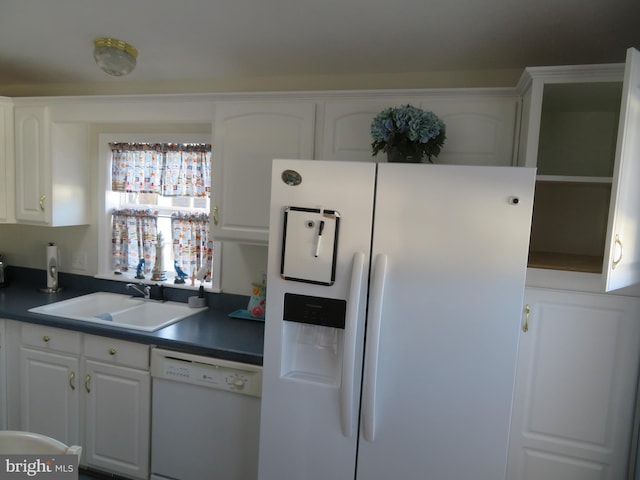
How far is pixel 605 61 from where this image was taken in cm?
199

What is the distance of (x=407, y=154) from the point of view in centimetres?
179

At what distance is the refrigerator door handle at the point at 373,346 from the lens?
5.00ft

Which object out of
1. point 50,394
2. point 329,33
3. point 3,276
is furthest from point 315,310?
point 3,276

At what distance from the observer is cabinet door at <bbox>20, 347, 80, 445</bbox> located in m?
2.33

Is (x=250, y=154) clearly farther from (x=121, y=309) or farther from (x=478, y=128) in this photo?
(x=121, y=309)

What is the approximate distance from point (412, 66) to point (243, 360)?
1.67 metres

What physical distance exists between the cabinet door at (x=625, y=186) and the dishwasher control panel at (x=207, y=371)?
4.72 ft

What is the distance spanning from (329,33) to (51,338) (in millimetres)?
2146

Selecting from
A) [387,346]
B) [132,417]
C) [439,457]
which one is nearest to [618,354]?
[439,457]

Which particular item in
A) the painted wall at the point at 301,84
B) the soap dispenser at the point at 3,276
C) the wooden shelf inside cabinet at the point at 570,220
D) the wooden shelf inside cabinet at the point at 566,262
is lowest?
the soap dispenser at the point at 3,276

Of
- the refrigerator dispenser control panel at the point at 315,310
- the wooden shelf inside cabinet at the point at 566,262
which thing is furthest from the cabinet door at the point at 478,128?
the refrigerator dispenser control panel at the point at 315,310

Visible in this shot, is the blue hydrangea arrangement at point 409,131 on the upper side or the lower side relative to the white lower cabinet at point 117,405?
upper

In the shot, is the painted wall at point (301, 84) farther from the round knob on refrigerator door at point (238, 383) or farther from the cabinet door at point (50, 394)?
Result: the cabinet door at point (50, 394)

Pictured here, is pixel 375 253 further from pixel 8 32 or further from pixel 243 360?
pixel 8 32
